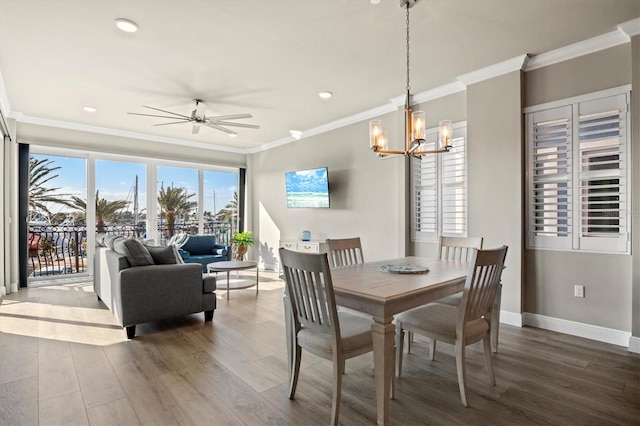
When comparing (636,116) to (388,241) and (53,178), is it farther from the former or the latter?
(53,178)

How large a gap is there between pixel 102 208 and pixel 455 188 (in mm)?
5922

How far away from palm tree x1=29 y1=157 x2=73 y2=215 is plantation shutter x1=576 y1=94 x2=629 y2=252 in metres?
7.33

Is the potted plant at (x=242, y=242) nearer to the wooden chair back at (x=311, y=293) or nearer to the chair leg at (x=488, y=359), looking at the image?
the wooden chair back at (x=311, y=293)

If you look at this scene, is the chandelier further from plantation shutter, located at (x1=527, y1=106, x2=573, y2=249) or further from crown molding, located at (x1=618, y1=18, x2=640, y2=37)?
crown molding, located at (x1=618, y1=18, x2=640, y2=37)

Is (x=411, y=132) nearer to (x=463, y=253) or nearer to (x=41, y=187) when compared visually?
(x=463, y=253)

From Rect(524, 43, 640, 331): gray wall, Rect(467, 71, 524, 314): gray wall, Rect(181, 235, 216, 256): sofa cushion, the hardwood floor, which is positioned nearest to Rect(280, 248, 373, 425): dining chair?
the hardwood floor

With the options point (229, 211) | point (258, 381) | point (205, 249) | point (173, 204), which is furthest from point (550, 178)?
point (173, 204)

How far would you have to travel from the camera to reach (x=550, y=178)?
331 cm

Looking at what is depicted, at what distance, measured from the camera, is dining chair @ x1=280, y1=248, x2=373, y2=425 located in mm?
1808

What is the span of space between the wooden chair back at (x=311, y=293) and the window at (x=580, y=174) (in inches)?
105

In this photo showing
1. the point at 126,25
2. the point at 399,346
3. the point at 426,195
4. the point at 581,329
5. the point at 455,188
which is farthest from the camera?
the point at 426,195

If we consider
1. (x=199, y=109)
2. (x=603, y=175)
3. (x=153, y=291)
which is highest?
(x=199, y=109)

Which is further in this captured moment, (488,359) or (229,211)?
(229,211)

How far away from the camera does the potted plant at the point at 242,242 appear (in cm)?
699
